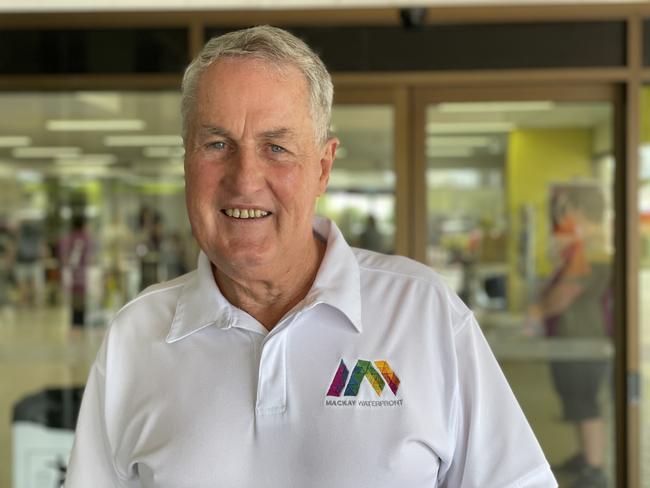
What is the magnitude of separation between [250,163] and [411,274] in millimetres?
342

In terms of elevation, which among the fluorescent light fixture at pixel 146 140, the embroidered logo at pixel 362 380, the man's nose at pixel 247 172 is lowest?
the embroidered logo at pixel 362 380

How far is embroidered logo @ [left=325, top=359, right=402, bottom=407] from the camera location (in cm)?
133

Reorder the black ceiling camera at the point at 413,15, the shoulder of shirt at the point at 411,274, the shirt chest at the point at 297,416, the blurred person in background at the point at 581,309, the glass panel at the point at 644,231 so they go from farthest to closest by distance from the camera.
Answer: the blurred person in background at the point at 581,309 → the glass panel at the point at 644,231 → the black ceiling camera at the point at 413,15 → the shoulder of shirt at the point at 411,274 → the shirt chest at the point at 297,416

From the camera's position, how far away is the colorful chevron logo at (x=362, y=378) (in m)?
1.33

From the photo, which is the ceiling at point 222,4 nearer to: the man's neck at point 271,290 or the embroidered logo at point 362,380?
the man's neck at point 271,290

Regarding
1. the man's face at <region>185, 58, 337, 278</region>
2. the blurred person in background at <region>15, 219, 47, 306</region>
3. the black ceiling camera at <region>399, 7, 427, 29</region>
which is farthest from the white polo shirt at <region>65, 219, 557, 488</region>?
the blurred person in background at <region>15, 219, 47, 306</region>

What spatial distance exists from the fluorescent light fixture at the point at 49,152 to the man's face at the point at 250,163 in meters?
3.28

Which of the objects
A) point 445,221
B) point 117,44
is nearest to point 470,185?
point 445,221

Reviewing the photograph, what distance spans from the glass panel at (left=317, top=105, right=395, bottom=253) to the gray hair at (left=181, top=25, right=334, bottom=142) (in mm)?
2852

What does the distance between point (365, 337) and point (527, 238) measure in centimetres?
313

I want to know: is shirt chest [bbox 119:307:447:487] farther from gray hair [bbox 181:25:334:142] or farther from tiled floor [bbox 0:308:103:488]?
tiled floor [bbox 0:308:103:488]

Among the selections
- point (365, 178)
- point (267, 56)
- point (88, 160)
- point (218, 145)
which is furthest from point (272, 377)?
point (88, 160)

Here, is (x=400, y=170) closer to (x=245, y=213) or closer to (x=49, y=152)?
(x=49, y=152)

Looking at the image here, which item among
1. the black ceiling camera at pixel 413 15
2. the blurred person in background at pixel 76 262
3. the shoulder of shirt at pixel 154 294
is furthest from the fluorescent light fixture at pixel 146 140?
the shoulder of shirt at pixel 154 294
